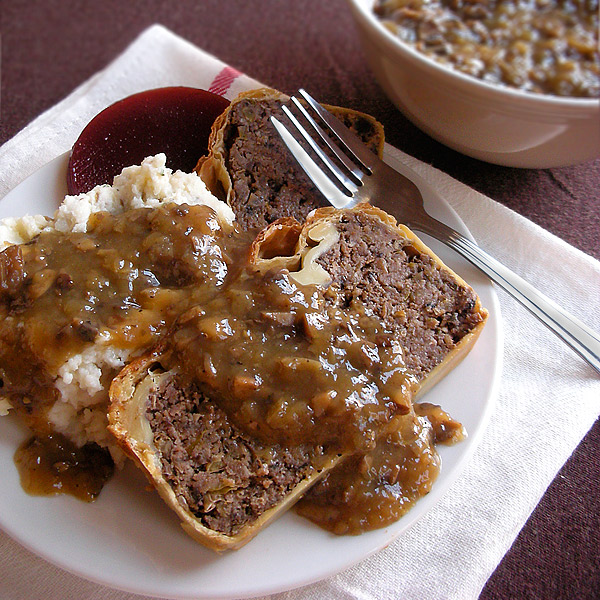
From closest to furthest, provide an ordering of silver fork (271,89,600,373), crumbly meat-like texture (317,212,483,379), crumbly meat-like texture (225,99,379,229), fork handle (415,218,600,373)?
crumbly meat-like texture (317,212,483,379)
fork handle (415,218,600,373)
silver fork (271,89,600,373)
crumbly meat-like texture (225,99,379,229)

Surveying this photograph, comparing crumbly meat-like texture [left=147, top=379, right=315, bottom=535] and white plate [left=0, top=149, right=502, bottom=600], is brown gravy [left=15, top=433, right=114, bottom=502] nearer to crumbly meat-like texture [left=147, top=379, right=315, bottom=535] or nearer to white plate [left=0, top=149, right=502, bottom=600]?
white plate [left=0, top=149, right=502, bottom=600]

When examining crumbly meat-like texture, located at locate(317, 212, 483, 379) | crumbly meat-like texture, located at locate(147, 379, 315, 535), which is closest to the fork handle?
crumbly meat-like texture, located at locate(317, 212, 483, 379)

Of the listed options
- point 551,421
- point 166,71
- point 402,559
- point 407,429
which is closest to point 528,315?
point 551,421

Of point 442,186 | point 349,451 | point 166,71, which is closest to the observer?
point 349,451

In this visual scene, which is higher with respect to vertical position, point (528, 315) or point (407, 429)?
point (407, 429)

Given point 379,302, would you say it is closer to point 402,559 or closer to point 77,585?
point 402,559

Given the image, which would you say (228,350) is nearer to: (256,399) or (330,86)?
(256,399)

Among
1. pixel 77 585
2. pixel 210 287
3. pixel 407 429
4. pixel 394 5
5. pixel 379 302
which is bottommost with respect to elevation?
pixel 77 585
